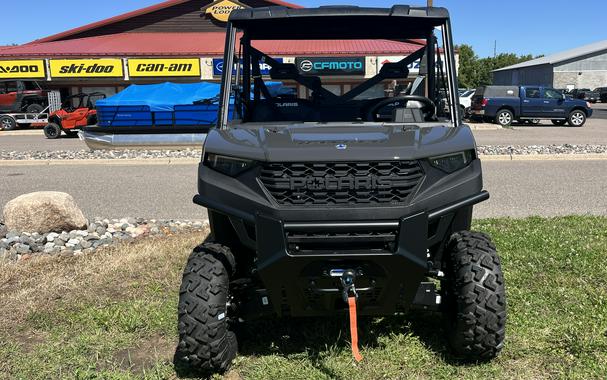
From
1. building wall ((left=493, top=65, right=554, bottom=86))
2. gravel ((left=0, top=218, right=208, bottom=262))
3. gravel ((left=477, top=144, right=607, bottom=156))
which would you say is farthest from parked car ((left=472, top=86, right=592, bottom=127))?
building wall ((left=493, top=65, right=554, bottom=86))

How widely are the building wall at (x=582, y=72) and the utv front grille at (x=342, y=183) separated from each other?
62805 millimetres

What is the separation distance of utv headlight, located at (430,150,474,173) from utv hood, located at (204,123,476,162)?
0.12 feet

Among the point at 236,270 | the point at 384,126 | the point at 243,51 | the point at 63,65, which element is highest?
the point at 63,65

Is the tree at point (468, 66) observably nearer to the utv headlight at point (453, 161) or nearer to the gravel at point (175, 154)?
the gravel at point (175, 154)

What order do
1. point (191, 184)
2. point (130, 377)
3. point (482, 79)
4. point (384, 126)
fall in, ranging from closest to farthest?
point (130, 377)
point (384, 126)
point (191, 184)
point (482, 79)

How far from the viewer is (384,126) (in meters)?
3.64

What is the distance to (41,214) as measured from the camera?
255 inches

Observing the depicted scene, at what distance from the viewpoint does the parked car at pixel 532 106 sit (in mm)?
24109

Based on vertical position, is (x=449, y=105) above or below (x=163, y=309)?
above

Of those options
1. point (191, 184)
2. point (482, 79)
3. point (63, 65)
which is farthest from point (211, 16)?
point (482, 79)

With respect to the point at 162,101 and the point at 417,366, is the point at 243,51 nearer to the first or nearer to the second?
the point at 417,366

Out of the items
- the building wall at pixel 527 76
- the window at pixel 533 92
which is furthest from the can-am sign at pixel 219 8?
the building wall at pixel 527 76

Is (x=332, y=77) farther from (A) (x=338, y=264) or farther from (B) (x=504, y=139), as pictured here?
(B) (x=504, y=139)

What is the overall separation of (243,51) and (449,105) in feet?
5.59
